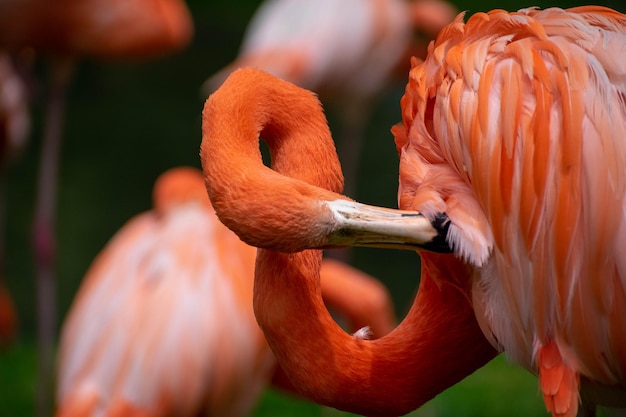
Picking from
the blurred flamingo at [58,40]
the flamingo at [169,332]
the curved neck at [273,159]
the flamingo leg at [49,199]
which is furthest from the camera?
the flamingo leg at [49,199]

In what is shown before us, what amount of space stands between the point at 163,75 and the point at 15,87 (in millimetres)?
4293

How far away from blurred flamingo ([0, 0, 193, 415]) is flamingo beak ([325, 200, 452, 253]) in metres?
2.61

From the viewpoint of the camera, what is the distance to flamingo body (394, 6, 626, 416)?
5.71 feet

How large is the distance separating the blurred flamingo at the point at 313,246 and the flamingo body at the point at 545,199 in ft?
0.36

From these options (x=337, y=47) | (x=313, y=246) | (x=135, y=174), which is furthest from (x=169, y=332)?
(x=135, y=174)

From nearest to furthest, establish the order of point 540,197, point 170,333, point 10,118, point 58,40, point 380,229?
1. point 380,229
2. point 540,197
3. point 170,333
4. point 58,40
5. point 10,118

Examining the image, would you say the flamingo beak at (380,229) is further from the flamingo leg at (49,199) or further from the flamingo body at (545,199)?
the flamingo leg at (49,199)

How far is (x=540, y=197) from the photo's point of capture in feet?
5.79

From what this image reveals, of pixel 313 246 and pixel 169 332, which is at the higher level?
pixel 313 246

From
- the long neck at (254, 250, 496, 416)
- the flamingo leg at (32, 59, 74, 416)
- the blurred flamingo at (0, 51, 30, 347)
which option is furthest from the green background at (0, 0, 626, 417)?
the long neck at (254, 250, 496, 416)

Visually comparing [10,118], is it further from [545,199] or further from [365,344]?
[545,199]

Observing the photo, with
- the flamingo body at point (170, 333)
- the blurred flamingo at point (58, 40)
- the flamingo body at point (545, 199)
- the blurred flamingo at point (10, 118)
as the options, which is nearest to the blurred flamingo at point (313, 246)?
the flamingo body at point (545, 199)

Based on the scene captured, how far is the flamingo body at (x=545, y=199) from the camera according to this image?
174 centimetres

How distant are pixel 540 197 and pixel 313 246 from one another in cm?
41
